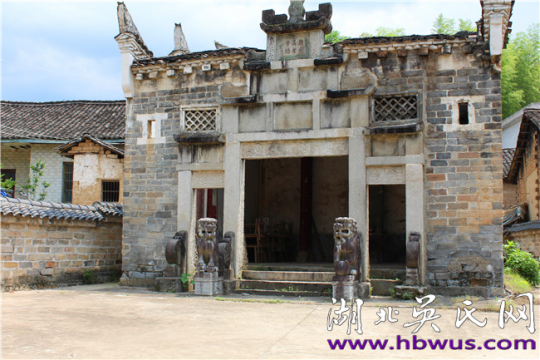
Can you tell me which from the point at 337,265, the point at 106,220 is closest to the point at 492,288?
the point at 337,265

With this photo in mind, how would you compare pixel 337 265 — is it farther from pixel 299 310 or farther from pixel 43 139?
pixel 43 139

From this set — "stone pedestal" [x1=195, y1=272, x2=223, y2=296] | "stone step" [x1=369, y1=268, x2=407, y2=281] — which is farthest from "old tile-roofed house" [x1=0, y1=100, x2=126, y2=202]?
"stone step" [x1=369, y1=268, x2=407, y2=281]

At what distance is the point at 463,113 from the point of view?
35.4 ft

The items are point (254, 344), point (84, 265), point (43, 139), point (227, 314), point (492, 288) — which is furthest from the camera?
point (43, 139)

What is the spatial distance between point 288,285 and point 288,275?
0.44 metres

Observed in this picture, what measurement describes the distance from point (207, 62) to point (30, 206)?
490 centimetres

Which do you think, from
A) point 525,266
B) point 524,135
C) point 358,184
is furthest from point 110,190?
point 524,135

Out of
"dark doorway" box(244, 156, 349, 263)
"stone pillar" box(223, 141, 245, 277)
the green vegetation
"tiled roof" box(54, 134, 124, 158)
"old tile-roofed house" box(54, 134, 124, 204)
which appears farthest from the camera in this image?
"old tile-roofed house" box(54, 134, 124, 204)

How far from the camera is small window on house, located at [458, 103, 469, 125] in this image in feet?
35.1

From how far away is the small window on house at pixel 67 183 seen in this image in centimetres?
1931

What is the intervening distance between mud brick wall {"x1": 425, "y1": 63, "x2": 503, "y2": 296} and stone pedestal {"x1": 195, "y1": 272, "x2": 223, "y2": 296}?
13.3ft

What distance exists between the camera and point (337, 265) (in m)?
9.64

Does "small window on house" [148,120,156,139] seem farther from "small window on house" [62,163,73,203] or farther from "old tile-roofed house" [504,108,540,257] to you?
"old tile-roofed house" [504,108,540,257]

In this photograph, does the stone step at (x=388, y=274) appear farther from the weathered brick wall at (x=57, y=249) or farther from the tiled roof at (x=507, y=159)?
the tiled roof at (x=507, y=159)
